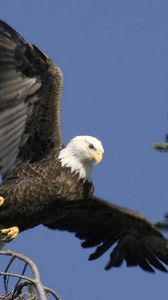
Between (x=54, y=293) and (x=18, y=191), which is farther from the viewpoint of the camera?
(x=18, y=191)

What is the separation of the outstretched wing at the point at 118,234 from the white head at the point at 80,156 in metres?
0.98

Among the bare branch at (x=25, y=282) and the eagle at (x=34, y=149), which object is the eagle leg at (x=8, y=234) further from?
the bare branch at (x=25, y=282)

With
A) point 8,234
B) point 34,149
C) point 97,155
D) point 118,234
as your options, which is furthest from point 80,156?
point 118,234

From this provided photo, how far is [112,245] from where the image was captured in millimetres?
9438

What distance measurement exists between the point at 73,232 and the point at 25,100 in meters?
1.61

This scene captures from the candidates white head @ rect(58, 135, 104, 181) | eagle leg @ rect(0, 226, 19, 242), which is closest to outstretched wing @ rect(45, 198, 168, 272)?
white head @ rect(58, 135, 104, 181)

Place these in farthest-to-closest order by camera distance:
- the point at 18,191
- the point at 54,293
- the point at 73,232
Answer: the point at 73,232
the point at 18,191
the point at 54,293

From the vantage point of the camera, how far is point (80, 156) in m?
7.98

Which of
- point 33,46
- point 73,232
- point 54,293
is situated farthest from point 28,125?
point 54,293

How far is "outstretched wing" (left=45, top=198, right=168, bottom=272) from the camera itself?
358 inches

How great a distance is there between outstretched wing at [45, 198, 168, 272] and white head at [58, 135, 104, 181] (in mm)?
978

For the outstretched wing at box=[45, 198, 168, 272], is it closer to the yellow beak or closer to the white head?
the white head

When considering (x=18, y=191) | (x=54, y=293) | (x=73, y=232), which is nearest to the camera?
(x=54, y=293)

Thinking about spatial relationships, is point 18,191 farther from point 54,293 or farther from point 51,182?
point 54,293
